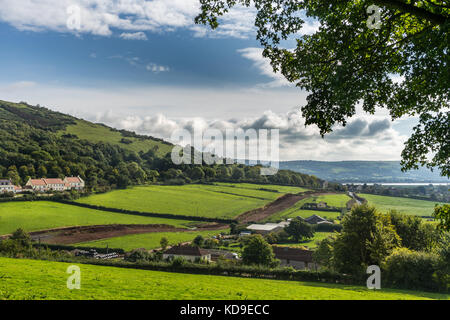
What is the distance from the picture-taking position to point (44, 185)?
9031cm

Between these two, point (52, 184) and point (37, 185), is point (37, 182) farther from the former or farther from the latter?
point (52, 184)

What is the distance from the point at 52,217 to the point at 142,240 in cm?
2445

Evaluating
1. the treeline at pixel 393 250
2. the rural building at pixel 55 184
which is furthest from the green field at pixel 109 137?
the treeline at pixel 393 250

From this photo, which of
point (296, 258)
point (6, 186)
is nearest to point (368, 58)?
point (296, 258)

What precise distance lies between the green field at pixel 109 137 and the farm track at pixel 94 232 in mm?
92765

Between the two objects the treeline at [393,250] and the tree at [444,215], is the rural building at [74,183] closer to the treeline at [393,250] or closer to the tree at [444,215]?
the treeline at [393,250]

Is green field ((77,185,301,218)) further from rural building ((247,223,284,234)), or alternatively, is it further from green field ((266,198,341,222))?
rural building ((247,223,284,234))

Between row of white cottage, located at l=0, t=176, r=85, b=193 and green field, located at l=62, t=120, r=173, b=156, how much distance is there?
195 ft

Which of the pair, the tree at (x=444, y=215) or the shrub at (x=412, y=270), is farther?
the shrub at (x=412, y=270)

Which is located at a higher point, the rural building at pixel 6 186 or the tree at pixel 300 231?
the rural building at pixel 6 186

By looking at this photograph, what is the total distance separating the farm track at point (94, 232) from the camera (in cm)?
5702

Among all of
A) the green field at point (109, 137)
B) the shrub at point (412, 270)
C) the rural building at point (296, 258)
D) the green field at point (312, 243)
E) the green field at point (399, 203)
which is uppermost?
the green field at point (109, 137)

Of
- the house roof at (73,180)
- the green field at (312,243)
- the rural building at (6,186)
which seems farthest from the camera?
the house roof at (73,180)

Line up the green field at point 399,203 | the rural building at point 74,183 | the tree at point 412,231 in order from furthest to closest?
the rural building at point 74,183, the green field at point 399,203, the tree at point 412,231
